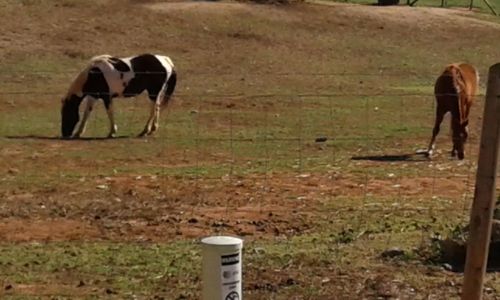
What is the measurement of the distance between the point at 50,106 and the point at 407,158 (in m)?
9.13

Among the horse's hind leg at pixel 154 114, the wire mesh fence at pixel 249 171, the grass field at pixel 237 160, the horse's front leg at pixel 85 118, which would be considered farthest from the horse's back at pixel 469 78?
the horse's front leg at pixel 85 118

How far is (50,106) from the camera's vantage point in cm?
2372

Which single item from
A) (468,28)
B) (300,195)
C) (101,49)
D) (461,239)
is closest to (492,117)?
(461,239)

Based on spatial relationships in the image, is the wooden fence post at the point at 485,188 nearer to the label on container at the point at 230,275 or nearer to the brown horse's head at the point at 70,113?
the label on container at the point at 230,275

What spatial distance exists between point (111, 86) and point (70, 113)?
87 cm

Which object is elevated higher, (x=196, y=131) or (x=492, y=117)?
(x=492, y=117)

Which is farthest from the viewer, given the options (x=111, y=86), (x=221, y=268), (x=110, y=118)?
(x=111, y=86)

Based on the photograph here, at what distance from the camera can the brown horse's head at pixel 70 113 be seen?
67.6 ft

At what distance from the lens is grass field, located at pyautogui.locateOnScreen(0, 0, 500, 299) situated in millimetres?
9031

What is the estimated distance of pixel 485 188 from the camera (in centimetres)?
684

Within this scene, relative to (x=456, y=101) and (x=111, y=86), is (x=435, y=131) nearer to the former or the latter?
(x=456, y=101)

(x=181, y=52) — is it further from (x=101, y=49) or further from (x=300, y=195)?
(x=300, y=195)

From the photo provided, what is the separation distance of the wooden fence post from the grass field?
1424 mm

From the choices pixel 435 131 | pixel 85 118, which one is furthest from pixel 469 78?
pixel 85 118
